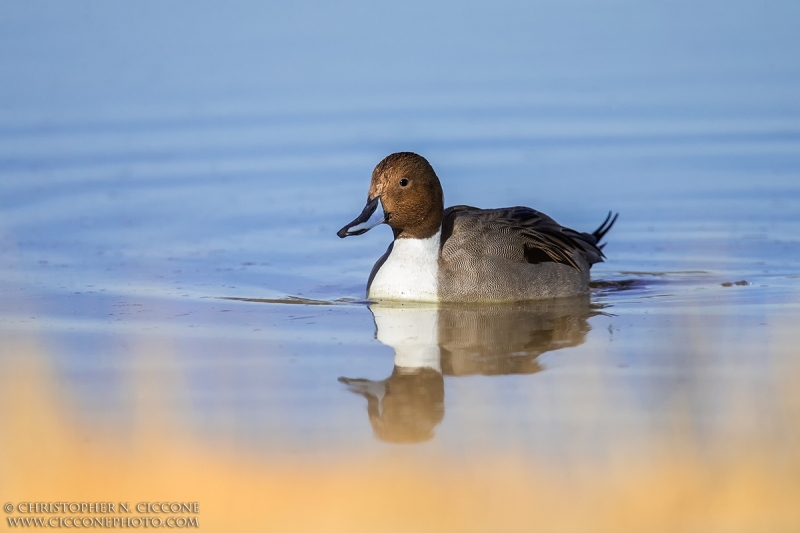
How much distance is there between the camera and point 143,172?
1269 cm

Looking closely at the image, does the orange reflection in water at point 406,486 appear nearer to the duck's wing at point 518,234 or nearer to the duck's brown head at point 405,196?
the duck's brown head at point 405,196

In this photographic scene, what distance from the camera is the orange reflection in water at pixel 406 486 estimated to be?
4.98 meters

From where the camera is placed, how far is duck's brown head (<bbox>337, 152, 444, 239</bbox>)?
8789 millimetres

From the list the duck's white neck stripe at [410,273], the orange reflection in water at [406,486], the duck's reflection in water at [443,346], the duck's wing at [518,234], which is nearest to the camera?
the orange reflection in water at [406,486]

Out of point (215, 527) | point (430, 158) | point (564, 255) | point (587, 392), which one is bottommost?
point (215, 527)

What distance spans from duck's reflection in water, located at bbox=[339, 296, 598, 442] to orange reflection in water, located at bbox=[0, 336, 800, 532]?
22.5 inches

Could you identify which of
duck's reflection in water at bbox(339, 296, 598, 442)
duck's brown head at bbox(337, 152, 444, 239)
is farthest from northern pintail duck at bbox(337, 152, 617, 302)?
duck's reflection in water at bbox(339, 296, 598, 442)

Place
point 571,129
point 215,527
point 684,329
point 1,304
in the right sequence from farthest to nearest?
point 571,129 → point 1,304 → point 684,329 → point 215,527

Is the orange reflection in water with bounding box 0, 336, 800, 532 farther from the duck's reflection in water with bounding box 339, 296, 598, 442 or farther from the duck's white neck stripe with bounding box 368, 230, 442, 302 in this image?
the duck's white neck stripe with bounding box 368, 230, 442, 302

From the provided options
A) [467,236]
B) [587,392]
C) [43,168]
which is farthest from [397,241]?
[43,168]

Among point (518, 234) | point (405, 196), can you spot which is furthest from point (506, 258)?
point (405, 196)

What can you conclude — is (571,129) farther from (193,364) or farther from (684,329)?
(193,364)

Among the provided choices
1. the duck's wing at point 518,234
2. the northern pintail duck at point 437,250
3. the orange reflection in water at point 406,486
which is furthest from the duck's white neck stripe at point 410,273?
the orange reflection in water at point 406,486

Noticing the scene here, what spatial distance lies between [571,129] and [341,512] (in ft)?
30.6
